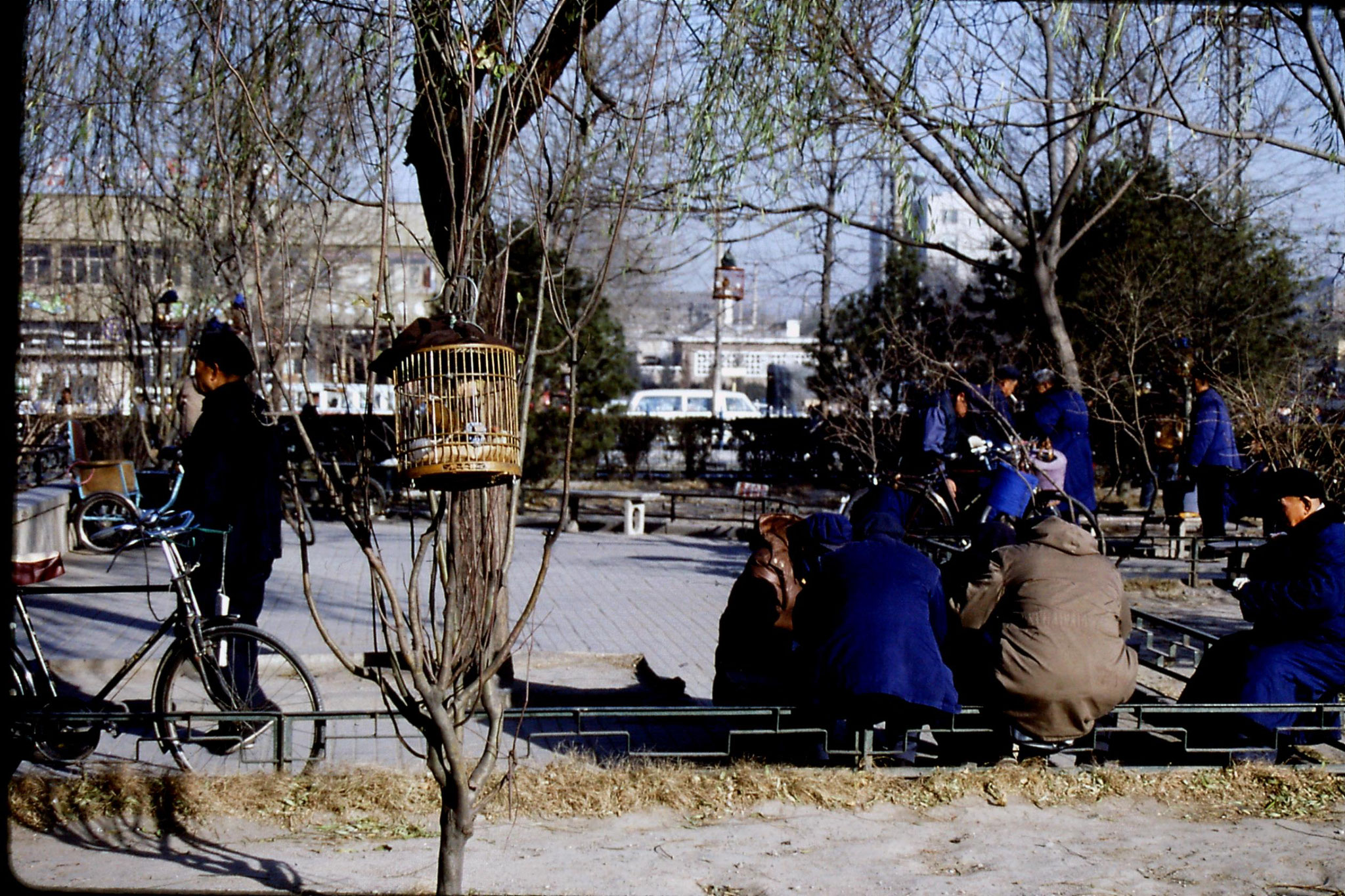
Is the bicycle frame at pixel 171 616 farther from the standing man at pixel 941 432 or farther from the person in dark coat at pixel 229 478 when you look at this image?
the standing man at pixel 941 432

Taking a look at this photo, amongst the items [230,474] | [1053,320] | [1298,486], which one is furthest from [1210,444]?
[230,474]

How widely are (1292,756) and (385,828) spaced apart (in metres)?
4.17

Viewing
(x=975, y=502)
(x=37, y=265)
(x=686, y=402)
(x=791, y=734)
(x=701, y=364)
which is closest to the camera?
(x=791, y=734)

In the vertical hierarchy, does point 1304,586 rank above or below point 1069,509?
below

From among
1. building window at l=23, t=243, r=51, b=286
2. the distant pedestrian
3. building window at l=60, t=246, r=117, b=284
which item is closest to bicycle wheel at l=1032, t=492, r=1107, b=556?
the distant pedestrian

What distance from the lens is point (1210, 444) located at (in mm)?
11969

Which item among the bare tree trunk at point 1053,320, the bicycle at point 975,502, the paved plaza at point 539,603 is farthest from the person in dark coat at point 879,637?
the bare tree trunk at point 1053,320

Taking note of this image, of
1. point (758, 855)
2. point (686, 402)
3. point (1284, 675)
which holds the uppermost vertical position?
point (686, 402)

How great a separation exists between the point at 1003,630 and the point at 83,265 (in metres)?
18.3

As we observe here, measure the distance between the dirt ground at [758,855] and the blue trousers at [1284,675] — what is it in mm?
642

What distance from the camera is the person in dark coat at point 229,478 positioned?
6344mm

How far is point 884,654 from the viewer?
5434mm

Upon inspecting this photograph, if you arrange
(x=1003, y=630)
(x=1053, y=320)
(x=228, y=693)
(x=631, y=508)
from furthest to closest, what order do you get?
(x=631, y=508) < (x=1053, y=320) < (x=228, y=693) < (x=1003, y=630)

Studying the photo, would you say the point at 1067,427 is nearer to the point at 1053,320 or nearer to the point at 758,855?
the point at 1053,320
